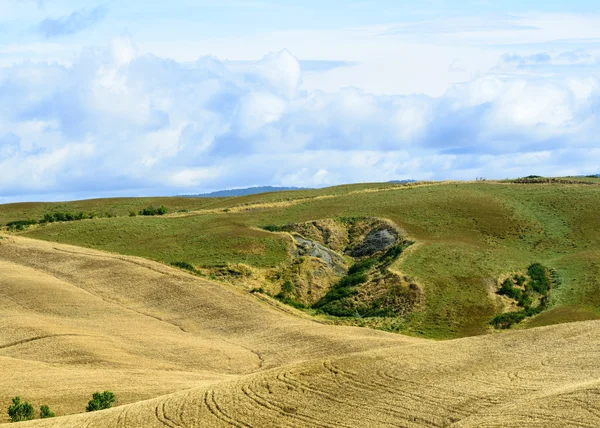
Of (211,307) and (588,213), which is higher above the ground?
(588,213)

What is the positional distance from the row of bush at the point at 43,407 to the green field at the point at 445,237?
31.5 metres

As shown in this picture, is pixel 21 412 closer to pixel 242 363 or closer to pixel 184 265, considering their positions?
pixel 242 363

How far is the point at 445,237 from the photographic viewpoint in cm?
8925

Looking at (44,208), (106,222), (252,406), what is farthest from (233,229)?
(252,406)

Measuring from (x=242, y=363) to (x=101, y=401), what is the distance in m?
15.5

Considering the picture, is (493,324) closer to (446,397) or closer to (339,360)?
(339,360)

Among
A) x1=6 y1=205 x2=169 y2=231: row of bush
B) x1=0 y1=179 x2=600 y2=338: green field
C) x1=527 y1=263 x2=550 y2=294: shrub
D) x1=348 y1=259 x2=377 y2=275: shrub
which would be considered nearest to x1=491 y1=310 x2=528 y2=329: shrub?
x1=0 y1=179 x2=600 y2=338: green field

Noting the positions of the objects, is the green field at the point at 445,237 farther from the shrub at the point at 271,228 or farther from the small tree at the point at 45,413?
the small tree at the point at 45,413

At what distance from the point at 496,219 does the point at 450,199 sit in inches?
379

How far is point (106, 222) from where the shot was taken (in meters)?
102

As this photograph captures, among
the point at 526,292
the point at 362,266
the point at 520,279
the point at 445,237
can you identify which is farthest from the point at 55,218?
the point at 526,292

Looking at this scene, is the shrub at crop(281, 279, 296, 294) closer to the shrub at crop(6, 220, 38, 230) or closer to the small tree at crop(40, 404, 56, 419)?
the shrub at crop(6, 220, 38, 230)

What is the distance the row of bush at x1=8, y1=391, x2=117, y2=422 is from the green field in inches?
1240

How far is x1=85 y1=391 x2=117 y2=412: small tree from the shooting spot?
136ft
